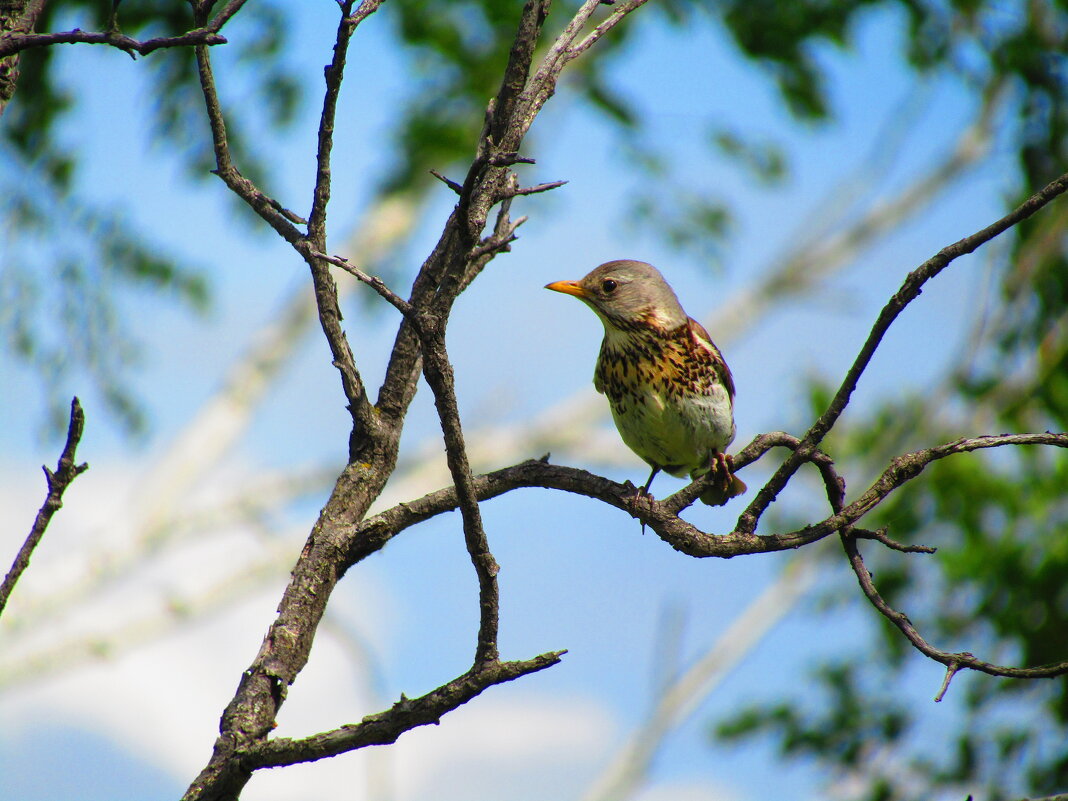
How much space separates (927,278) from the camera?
2445mm

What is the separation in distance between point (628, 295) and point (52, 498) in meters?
3.03

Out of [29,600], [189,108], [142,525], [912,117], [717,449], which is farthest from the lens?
[912,117]

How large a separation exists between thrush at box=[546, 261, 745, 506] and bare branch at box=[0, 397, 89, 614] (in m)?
2.52

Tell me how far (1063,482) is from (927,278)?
4.67 metres

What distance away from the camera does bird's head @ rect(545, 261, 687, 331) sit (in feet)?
15.5

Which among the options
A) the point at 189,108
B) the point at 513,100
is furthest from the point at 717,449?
the point at 189,108

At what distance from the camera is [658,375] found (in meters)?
4.46

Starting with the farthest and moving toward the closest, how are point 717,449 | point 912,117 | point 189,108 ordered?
1. point 912,117
2. point 189,108
3. point 717,449

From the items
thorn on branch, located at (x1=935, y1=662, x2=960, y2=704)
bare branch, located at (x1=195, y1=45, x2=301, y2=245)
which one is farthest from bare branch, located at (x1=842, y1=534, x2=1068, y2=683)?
bare branch, located at (x1=195, y1=45, x2=301, y2=245)

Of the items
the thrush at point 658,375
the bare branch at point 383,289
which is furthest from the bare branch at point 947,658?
the bare branch at point 383,289

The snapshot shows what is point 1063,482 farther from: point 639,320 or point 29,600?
point 29,600

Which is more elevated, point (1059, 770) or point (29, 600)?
point (29, 600)

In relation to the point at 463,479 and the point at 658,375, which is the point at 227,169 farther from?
the point at 658,375

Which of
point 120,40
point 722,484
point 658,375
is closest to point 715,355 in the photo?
point 658,375
